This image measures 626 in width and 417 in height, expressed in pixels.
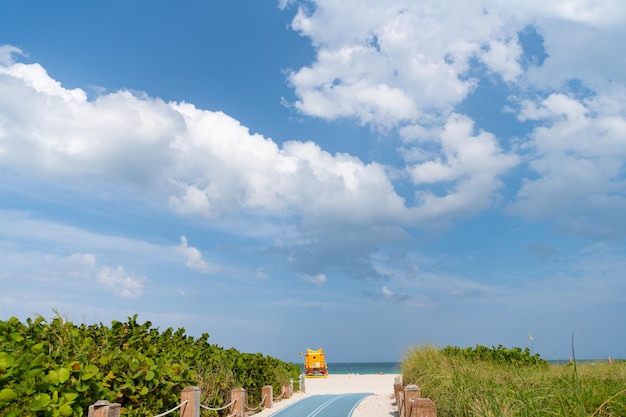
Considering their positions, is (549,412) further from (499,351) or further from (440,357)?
(499,351)

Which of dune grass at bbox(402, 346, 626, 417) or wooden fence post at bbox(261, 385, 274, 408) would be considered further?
wooden fence post at bbox(261, 385, 274, 408)

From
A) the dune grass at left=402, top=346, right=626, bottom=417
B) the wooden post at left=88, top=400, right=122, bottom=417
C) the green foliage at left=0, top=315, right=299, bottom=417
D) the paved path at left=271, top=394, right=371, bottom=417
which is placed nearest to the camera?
the green foliage at left=0, top=315, right=299, bottom=417

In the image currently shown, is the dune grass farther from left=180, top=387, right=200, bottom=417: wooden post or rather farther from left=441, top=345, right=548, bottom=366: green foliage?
left=441, top=345, right=548, bottom=366: green foliage

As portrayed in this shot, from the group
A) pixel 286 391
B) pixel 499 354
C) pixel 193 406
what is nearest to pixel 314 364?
pixel 286 391

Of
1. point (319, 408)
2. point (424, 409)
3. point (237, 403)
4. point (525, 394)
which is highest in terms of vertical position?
point (525, 394)

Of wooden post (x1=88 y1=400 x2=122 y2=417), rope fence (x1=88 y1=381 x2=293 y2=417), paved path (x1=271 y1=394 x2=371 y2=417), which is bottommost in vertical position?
paved path (x1=271 y1=394 x2=371 y2=417)

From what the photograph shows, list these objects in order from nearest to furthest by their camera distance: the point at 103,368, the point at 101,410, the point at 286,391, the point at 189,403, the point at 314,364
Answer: the point at 101,410 < the point at 103,368 < the point at 189,403 < the point at 286,391 < the point at 314,364

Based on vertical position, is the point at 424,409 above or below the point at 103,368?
below

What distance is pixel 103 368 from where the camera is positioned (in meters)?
8.72

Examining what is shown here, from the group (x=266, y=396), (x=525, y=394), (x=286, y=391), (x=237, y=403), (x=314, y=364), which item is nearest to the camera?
(x=525, y=394)

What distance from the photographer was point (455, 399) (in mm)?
9711

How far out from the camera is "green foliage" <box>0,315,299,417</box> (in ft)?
20.4

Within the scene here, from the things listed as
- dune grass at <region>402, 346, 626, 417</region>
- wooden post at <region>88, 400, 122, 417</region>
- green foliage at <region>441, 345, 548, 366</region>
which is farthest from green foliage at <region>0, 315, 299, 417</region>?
green foliage at <region>441, 345, 548, 366</region>

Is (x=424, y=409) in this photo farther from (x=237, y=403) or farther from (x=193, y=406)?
(x=237, y=403)
